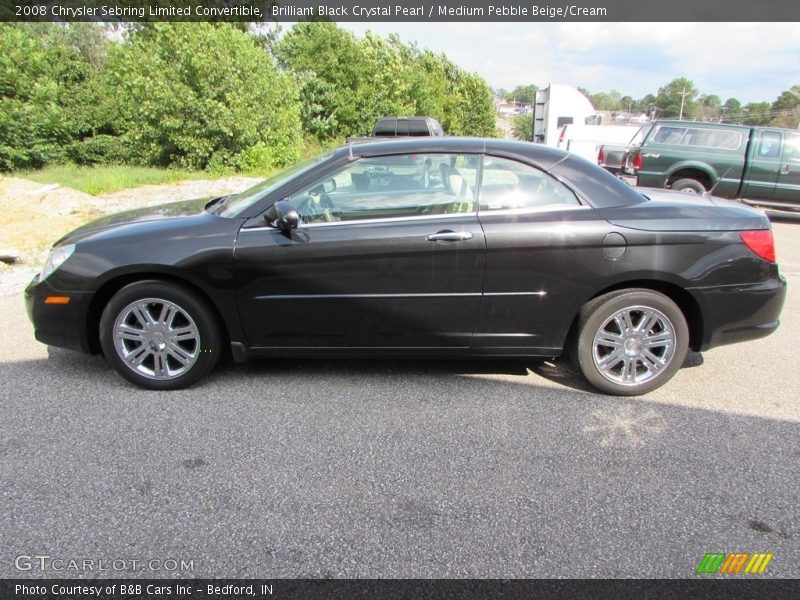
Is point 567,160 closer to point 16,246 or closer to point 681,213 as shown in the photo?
point 681,213

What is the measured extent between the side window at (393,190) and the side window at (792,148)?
32.7ft

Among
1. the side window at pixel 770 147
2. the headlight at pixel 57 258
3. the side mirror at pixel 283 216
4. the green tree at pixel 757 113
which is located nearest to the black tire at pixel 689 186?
the side window at pixel 770 147

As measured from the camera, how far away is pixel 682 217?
12.0ft

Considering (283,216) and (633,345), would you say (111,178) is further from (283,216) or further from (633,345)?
(633,345)

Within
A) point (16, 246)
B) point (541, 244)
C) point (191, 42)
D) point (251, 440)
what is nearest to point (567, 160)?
point (541, 244)

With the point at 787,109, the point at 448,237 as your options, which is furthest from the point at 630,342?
the point at 787,109

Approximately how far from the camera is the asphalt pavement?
2.32 metres

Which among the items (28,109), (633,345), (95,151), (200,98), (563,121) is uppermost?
(200,98)

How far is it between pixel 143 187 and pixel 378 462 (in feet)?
39.6

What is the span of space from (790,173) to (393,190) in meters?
10.3

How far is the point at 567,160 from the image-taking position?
3770 millimetres

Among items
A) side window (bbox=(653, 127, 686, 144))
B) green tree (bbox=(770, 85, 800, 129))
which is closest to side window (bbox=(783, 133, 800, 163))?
side window (bbox=(653, 127, 686, 144))

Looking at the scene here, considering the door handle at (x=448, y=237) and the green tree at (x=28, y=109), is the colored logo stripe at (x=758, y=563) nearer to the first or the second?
the door handle at (x=448, y=237)

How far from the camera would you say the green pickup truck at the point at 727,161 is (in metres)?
10.8
